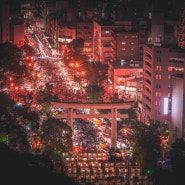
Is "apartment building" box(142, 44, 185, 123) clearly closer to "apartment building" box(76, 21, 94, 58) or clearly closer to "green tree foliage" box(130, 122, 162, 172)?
"green tree foliage" box(130, 122, 162, 172)

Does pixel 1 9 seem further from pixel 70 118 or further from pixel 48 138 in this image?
pixel 48 138

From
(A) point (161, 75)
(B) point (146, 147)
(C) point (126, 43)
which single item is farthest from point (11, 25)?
(B) point (146, 147)

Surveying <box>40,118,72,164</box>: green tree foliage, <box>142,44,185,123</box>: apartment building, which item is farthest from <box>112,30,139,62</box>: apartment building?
<box>40,118,72,164</box>: green tree foliage

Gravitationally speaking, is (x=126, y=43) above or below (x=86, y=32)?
below

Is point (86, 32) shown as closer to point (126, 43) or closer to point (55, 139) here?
point (126, 43)

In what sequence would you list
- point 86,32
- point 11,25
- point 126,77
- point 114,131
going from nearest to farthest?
point 114,131, point 126,77, point 11,25, point 86,32

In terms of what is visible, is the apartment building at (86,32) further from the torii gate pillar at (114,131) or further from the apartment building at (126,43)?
the torii gate pillar at (114,131)
